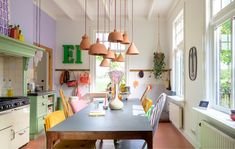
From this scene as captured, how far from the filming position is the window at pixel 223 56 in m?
3.00

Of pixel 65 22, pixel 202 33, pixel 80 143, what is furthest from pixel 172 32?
pixel 80 143

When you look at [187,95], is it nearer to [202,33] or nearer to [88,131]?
[202,33]

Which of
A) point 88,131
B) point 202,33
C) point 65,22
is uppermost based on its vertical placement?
point 65,22

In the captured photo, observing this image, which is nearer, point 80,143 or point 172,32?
point 80,143

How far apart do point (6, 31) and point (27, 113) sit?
1.53 meters

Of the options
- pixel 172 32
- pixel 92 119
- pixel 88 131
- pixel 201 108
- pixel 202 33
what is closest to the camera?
pixel 88 131

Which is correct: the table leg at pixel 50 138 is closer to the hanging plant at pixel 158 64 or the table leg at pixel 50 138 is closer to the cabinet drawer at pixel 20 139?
the cabinet drawer at pixel 20 139

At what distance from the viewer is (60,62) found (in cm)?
770

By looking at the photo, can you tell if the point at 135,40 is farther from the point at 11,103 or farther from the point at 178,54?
the point at 11,103

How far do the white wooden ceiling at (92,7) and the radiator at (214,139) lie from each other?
3.53m

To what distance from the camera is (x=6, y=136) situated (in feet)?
11.8

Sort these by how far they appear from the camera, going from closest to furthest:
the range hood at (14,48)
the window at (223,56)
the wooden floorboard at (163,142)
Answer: the window at (223,56) < the range hood at (14,48) < the wooden floorboard at (163,142)

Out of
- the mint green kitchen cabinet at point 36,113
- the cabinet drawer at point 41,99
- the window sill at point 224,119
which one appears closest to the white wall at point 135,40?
the cabinet drawer at point 41,99

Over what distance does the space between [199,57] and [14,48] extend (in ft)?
10.5
